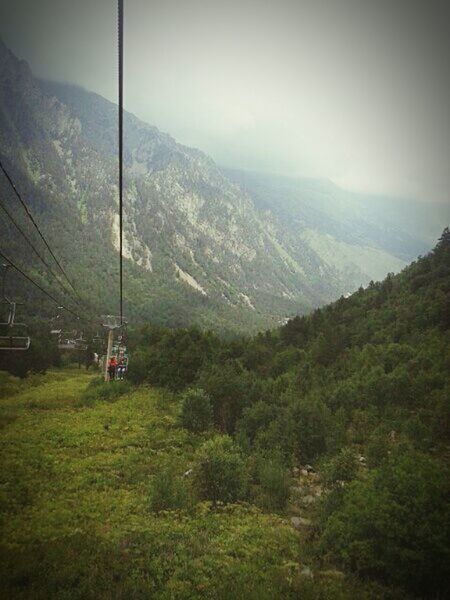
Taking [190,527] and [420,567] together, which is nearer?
[420,567]

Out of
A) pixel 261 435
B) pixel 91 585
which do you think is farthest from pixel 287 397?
pixel 91 585

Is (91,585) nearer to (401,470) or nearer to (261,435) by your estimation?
(401,470)

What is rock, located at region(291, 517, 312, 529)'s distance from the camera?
19547mm

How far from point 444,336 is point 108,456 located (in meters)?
39.8

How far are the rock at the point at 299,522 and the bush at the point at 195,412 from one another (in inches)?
670

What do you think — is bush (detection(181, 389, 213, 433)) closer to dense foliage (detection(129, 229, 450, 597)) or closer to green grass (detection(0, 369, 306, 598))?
dense foliage (detection(129, 229, 450, 597))

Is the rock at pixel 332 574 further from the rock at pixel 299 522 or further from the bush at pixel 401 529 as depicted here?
the rock at pixel 299 522

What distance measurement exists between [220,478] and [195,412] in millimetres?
A: 14224

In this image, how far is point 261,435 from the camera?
31.6m

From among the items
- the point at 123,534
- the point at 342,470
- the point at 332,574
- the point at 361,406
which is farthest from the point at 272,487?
the point at 361,406

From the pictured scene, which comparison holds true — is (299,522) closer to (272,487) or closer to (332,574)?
(272,487)

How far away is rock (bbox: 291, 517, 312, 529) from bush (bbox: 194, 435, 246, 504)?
3.43 m

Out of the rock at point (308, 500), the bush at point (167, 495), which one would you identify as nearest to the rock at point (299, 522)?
the rock at point (308, 500)

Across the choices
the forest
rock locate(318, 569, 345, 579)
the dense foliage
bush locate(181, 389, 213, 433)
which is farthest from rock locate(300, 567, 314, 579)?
bush locate(181, 389, 213, 433)
